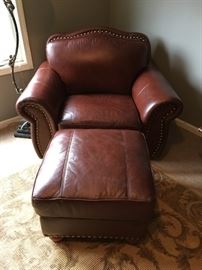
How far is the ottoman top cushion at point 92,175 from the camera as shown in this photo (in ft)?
3.89

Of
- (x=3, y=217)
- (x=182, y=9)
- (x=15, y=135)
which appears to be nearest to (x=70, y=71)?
(x=15, y=135)

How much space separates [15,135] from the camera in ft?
7.61

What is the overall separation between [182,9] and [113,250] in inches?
71.0

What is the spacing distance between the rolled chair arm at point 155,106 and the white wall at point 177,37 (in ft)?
1.20

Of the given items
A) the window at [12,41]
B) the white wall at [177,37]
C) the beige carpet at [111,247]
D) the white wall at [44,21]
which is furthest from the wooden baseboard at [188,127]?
the window at [12,41]

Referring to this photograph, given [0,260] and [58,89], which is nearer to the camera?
[0,260]

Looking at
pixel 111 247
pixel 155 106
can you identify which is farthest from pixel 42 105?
pixel 111 247

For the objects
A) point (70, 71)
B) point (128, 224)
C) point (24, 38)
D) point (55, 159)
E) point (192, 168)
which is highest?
point (24, 38)

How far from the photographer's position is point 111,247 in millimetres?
1404

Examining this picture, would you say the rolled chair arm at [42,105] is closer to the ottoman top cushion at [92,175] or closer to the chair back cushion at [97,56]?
the chair back cushion at [97,56]

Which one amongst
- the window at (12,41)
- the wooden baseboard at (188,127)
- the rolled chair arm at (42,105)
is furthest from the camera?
the wooden baseboard at (188,127)

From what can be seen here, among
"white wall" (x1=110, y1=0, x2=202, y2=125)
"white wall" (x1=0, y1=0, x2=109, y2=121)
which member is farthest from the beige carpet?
"white wall" (x1=0, y1=0, x2=109, y2=121)

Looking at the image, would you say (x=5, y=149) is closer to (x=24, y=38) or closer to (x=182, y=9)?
(x=24, y=38)

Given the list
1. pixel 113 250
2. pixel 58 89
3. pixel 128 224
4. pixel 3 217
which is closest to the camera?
pixel 128 224
